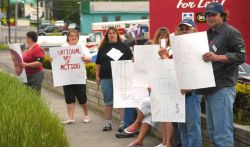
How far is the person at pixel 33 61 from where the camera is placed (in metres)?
10.2

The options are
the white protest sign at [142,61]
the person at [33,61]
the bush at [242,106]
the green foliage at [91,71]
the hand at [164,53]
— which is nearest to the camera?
the hand at [164,53]

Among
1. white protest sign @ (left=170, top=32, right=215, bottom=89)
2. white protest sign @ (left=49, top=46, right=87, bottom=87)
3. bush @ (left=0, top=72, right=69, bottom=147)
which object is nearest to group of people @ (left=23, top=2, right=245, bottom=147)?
white protest sign @ (left=170, top=32, right=215, bottom=89)

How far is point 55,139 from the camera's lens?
5832 millimetres

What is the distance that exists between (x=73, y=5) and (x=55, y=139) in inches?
4178

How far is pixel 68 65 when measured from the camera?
36.6 feet

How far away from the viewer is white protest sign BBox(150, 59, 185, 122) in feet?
24.5

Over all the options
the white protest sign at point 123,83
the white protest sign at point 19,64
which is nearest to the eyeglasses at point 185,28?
the white protest sign at point 123,83

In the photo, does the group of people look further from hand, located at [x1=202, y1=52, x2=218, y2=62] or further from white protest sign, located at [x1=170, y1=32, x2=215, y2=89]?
white protest sign, located at [x1=170, y1=32, x2=215, y2=89]

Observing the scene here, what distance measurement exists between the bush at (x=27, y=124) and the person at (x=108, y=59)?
105 inches

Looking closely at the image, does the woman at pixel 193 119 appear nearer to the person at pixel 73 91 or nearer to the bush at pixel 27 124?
the bush at pixel 27 124

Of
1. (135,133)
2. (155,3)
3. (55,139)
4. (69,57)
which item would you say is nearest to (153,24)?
(155,3)

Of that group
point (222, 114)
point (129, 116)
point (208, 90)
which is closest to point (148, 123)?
point (129, 116)

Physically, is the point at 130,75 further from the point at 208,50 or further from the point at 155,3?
Answer: the point at 155,3

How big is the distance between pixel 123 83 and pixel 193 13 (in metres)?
8.46
